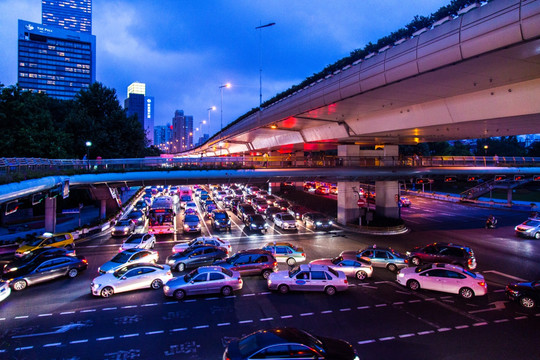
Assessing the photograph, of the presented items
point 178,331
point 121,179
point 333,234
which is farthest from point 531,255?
point 121,179

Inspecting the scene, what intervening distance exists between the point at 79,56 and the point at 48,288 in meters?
146

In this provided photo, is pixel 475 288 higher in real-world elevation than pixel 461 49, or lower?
lower

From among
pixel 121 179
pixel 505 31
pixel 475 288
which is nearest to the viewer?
pixel 505 31

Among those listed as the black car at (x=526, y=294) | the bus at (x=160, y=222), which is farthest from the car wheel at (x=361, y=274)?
the bus at (x=160, y=222)

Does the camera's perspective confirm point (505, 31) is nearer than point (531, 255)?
Yes

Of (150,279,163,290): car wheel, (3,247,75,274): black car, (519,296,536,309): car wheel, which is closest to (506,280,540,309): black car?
(519,296,536,309): car wheel

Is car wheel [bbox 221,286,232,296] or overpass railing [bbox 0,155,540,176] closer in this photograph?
car wheel [bbox 221,286,232,296]

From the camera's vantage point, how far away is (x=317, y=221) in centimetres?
2914

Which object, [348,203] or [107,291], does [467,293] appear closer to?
[107,291]

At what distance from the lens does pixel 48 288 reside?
14117 millimetres

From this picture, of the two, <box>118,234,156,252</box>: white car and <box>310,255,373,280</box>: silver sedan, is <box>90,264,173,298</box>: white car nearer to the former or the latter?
<box>118,234,156,252</box>: white car

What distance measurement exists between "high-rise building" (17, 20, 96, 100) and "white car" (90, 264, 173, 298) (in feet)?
421

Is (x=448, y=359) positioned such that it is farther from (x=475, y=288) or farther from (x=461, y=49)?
(x=461, y=49)

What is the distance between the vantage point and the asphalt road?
9055mm
